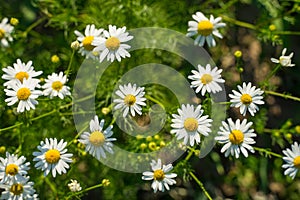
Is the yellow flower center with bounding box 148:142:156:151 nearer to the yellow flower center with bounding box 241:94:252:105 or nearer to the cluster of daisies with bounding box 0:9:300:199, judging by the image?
the cluster of daisies with bounding box 0:9:300:199

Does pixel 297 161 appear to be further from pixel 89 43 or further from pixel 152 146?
pixel 89 43

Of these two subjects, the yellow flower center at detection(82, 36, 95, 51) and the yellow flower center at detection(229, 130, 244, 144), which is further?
the yellow flower center at detection(82, 36, 95, 51)

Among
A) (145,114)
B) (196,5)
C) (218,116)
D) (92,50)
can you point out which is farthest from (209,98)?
(196,5)

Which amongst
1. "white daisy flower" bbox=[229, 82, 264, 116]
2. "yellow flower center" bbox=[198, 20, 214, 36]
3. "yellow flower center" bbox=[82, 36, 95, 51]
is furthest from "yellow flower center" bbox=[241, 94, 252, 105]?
"yellow flower center" bbox=[82, 36, 95, 51]

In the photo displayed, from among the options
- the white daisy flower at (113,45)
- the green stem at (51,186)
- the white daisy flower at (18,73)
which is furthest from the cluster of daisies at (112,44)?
the green stem at (51,186)

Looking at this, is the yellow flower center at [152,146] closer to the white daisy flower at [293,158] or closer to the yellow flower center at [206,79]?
the yellow flower center at [206,79]
